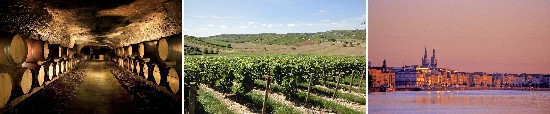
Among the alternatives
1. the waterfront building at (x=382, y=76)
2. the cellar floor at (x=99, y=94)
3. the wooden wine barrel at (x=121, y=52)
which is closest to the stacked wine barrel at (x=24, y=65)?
the cellar floor at (x=99, y=94)

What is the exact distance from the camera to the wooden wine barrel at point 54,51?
3559 mm

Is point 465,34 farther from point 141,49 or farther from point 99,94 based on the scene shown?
point 99,94

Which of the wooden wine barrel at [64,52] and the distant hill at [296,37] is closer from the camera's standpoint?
the wooden wine barrel at [64,52]

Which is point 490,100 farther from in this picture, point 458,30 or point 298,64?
point 298,64

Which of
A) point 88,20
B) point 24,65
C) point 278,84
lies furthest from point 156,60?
point 278,84

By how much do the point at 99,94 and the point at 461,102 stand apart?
128 inches

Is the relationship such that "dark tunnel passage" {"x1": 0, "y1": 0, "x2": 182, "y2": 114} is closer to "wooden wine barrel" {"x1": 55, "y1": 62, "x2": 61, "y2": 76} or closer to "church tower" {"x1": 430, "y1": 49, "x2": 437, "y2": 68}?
"wooden wine barrel" {"x1": 55, "y1": 62, "x2": 61, "y2": 76}

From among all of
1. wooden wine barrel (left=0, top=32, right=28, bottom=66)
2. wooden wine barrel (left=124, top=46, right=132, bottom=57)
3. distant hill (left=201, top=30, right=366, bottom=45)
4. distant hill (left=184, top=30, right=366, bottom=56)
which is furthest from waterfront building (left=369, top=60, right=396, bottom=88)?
wooden wine barrel (left=0, top=32, right=28, bottom=66)

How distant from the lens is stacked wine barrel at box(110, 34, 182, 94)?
150 inches

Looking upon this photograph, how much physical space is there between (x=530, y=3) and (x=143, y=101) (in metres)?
3.69

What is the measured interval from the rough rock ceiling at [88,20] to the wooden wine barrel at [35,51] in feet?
0.13

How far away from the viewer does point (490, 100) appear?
17.9ft

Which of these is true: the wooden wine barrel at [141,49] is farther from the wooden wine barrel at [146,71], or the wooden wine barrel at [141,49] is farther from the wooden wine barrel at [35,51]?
the wooden wine barrel at [35,51]

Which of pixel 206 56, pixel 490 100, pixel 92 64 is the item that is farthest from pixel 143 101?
pixel 490 100
